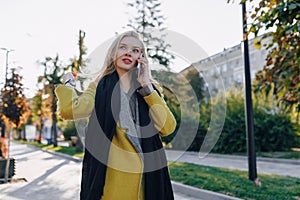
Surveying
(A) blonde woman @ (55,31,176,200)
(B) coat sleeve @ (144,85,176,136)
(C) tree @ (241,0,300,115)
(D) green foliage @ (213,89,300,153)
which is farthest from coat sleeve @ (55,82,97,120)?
(D) green foliage @ (213,89,300,153)

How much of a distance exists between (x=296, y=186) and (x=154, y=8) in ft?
53.1

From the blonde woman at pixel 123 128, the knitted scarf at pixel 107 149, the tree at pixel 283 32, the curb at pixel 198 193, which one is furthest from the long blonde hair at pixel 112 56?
the curb at pixel 198 193

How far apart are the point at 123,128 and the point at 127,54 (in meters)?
0.44

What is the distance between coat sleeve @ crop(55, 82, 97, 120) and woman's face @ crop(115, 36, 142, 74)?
0.26 m

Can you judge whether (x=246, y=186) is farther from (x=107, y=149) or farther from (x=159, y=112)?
(x=107, y=149)

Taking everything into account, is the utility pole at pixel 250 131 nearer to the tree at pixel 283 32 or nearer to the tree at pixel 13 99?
the tree at pixel 283 32

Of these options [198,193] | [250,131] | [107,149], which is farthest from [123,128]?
[250,131]

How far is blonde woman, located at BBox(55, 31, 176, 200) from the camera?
5.61 ft

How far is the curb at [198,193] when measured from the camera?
5.69 m

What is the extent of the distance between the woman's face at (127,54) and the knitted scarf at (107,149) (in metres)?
0.12

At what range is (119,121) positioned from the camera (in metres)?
1.75

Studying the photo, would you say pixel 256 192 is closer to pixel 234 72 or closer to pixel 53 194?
→ pixel 53 194

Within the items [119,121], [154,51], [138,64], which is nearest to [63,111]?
[119,121]

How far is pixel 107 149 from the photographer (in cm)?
171
